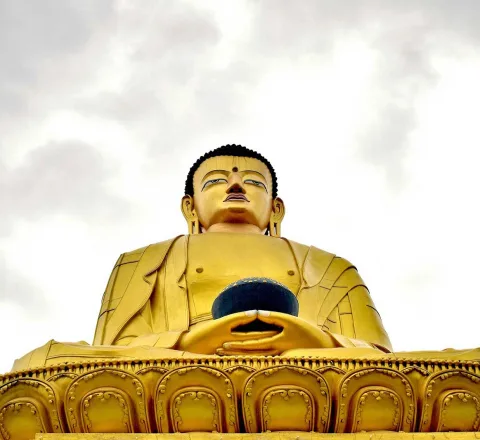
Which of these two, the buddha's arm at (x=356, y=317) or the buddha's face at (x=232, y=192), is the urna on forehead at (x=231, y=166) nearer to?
the buddha's face at (x=232, y=192)

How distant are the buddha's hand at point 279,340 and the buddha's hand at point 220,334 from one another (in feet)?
0.08

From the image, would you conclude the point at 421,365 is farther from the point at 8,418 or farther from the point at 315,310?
the point at 315,310

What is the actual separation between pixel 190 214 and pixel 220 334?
3.17 m

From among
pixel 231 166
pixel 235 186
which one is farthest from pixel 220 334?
pixel 231 166

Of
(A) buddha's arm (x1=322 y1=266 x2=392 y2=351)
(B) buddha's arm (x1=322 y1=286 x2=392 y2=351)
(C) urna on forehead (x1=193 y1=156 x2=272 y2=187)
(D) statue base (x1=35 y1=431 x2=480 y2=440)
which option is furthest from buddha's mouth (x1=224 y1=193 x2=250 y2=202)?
(D) statue base (x1=35 y1=431 x2=480 y2=440)

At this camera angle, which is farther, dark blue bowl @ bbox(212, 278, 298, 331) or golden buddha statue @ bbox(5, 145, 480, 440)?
dark blue bowl @ bbox(212, 278, 298, 331)

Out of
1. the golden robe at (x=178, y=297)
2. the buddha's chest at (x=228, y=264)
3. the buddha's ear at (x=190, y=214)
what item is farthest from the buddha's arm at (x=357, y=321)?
the buddha's ear at (x=190, y=214)

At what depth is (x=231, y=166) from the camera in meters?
9.34

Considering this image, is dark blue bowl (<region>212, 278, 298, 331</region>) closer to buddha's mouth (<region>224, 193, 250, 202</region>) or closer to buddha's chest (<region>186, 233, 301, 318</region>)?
buddha's chest (<region>186, 233, 301, 318</region>)

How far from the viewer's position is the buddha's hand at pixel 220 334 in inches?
249

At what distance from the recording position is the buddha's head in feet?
29.9

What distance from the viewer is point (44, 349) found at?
20.6 feet

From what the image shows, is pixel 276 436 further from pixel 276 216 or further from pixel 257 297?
pixel 276 216

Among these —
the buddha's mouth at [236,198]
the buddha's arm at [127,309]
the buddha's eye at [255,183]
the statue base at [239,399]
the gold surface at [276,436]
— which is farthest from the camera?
the buddha's eye at [255,183]
